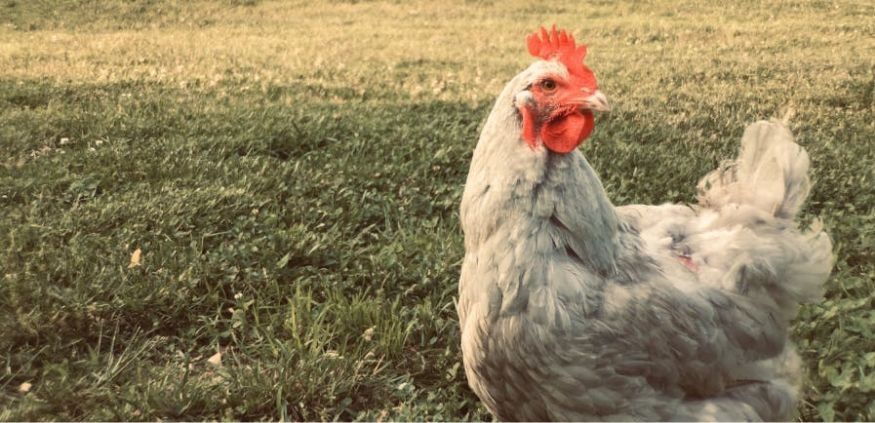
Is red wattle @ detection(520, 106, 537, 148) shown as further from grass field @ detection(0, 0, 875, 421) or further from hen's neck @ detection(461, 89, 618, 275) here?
grass field @ detection(0, 0, 875, 421)

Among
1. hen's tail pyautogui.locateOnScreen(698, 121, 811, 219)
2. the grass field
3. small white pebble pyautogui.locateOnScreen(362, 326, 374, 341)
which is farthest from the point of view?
small white pebble pyautogui.locateOnScreen(362, 326, 374, 341)

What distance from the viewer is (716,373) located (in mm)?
2488

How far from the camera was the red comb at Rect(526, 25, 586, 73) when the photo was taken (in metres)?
2.30

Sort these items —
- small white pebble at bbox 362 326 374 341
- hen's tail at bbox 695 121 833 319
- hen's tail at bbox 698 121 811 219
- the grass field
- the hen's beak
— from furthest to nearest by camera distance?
1. small white pebble at bbox 362 326 374 341
2. the grass field
3. hen's tail at bbox 698 121 811 219
4. hen's tail at bbox 695 121 833 319
5. the hen's beak

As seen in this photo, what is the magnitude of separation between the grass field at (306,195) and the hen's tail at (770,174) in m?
0.83

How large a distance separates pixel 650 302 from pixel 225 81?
18.3 feet

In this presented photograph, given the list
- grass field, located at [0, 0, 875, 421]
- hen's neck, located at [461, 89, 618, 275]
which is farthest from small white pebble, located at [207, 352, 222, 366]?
hen's neck, located at [461, 89, 618, 275]

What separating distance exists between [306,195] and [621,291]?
2.52 meters

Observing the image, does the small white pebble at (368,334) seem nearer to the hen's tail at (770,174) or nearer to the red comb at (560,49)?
the red comb at (560,49)

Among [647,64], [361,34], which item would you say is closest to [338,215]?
[647,64]

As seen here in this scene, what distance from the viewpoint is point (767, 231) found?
8.43ft

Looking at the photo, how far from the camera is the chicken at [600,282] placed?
2.25m

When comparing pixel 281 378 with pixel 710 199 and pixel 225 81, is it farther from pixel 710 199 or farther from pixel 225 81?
pixel 225 81

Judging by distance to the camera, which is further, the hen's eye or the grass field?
the grass field
